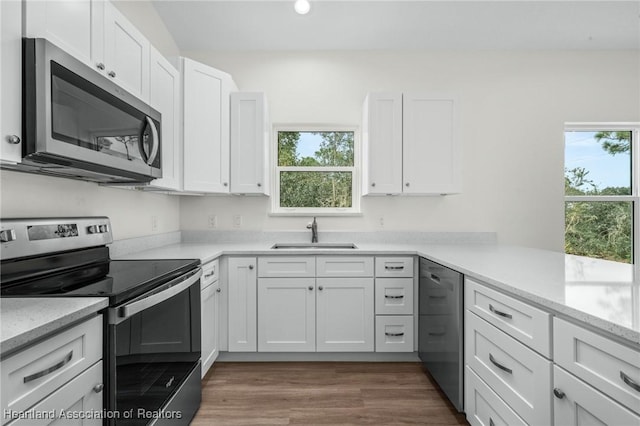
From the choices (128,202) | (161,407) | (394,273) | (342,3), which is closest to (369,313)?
(394,273)

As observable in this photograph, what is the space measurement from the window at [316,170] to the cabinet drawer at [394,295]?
0.93 meters

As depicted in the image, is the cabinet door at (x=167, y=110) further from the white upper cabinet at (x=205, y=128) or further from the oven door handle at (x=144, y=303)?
the oven door handle at (x=144, y=303)

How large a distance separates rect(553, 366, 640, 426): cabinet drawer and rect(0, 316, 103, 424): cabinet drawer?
1515 mm

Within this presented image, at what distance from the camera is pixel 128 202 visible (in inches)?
88.8

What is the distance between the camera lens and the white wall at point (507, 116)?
313cm

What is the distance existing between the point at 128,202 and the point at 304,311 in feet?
4.88

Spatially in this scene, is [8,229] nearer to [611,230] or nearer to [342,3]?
[342,3]

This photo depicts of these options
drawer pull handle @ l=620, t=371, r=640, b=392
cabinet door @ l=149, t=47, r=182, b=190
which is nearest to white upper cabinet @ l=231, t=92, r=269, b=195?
cabinet door @ l=149, t=47, r=182, b=190

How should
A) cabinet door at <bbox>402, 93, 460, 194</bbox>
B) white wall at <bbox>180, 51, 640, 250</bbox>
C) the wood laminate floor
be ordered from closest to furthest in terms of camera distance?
the wood laminate floor
cabinet door at <bbox>402, 93, 460, 194</bbox>
white wall at <bbox>180, 51, 640, 250</bbox>

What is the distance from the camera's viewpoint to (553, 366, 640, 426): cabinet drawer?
873 millimetres

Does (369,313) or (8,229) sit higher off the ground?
(8,229)

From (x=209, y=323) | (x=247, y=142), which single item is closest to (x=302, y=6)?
(x=247, y=142)

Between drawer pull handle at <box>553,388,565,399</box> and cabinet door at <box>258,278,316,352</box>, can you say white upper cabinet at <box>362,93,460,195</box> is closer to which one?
cabinet door at <box>258,278,316,352</box>

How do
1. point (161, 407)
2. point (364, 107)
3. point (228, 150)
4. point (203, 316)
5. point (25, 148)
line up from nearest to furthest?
point (25, 148), point (161, 407), point (203, 316), point (228, 150), point (364, 107)
